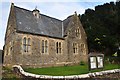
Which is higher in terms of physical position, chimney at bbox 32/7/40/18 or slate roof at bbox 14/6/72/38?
chimney at bbox 32/7/40/18

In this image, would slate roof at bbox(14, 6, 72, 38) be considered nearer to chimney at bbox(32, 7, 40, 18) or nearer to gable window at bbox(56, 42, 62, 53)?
chimney at bbox(32, 7, 40, 18)

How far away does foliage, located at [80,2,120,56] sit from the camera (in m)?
30.4

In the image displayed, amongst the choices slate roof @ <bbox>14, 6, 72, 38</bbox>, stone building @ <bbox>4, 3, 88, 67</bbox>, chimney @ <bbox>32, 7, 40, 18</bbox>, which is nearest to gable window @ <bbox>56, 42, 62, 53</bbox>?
stone building @ <bbox>4, 3, 88, 67</bbox>

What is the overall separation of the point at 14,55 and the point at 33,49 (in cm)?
255

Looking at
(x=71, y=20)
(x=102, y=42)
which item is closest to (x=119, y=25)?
(x=102, y=42)

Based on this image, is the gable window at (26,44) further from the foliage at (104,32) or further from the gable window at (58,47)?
the foliage at (104,32)

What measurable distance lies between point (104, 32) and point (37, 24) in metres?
12.6

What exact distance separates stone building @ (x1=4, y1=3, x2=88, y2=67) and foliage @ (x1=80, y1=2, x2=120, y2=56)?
2.32m

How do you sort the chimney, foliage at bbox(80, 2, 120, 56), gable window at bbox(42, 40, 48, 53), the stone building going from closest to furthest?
the stone building, gable window at bbox(42, 40, 48, 53), the chimney, foliage at bbox(80, 2, 120, 56)

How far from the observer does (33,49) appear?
23125 millimetres

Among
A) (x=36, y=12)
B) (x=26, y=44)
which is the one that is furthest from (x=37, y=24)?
(x=26, y=44)

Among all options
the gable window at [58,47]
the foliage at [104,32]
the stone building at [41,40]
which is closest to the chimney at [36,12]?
the stone building at [41,40]

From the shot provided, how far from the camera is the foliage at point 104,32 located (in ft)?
99.7

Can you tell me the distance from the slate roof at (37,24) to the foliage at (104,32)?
6072 mm
